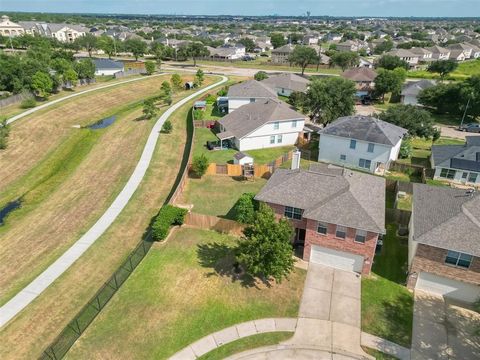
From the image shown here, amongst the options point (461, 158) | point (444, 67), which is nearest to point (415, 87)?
point (444, 67)

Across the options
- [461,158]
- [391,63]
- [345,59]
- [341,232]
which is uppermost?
[345,59]

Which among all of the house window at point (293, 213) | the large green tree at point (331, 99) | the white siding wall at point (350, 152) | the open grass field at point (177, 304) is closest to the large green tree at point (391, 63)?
the large green tree at point (331, 99)

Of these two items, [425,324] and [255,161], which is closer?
[425,324]

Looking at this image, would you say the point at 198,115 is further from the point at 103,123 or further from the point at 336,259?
the point at 336,259

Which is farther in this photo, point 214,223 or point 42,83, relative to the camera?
point 42,83

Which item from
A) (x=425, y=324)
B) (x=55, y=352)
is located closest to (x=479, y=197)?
(x=425, y=324)

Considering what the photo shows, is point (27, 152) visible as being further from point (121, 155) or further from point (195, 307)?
point (195, 307)
